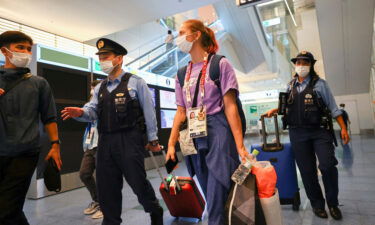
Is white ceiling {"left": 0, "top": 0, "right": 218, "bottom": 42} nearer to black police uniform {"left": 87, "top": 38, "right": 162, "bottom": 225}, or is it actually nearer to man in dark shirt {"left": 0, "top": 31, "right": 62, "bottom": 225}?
man in dark shirt {"left": 0, "top": 31, "right": 62, "bottom": 225}

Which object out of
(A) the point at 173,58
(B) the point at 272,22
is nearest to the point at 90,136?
(A) the point at 173,58

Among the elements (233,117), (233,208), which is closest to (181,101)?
(233,117)

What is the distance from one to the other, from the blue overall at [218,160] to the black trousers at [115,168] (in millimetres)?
650

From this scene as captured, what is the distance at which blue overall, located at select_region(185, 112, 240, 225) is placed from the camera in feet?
4.36

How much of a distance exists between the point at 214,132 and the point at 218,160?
15 centimetres

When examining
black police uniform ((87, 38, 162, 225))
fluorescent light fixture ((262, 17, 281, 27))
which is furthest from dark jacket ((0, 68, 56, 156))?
fluorescent light fixture ((262, 17, 281, 27))

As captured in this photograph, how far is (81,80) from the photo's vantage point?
16.4ft

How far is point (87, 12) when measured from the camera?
19.9 ft

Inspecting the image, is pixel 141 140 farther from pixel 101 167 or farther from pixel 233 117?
pixel 233 117

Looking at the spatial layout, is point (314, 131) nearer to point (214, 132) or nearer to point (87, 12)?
point (214, 132)

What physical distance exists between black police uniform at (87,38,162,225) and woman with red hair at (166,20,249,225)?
48 centimetres

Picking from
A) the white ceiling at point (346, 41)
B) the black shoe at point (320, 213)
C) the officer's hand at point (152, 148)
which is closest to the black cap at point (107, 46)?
the officer's hand at point (152, 148)

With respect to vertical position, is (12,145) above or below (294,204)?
above

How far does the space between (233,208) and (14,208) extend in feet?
4.46
